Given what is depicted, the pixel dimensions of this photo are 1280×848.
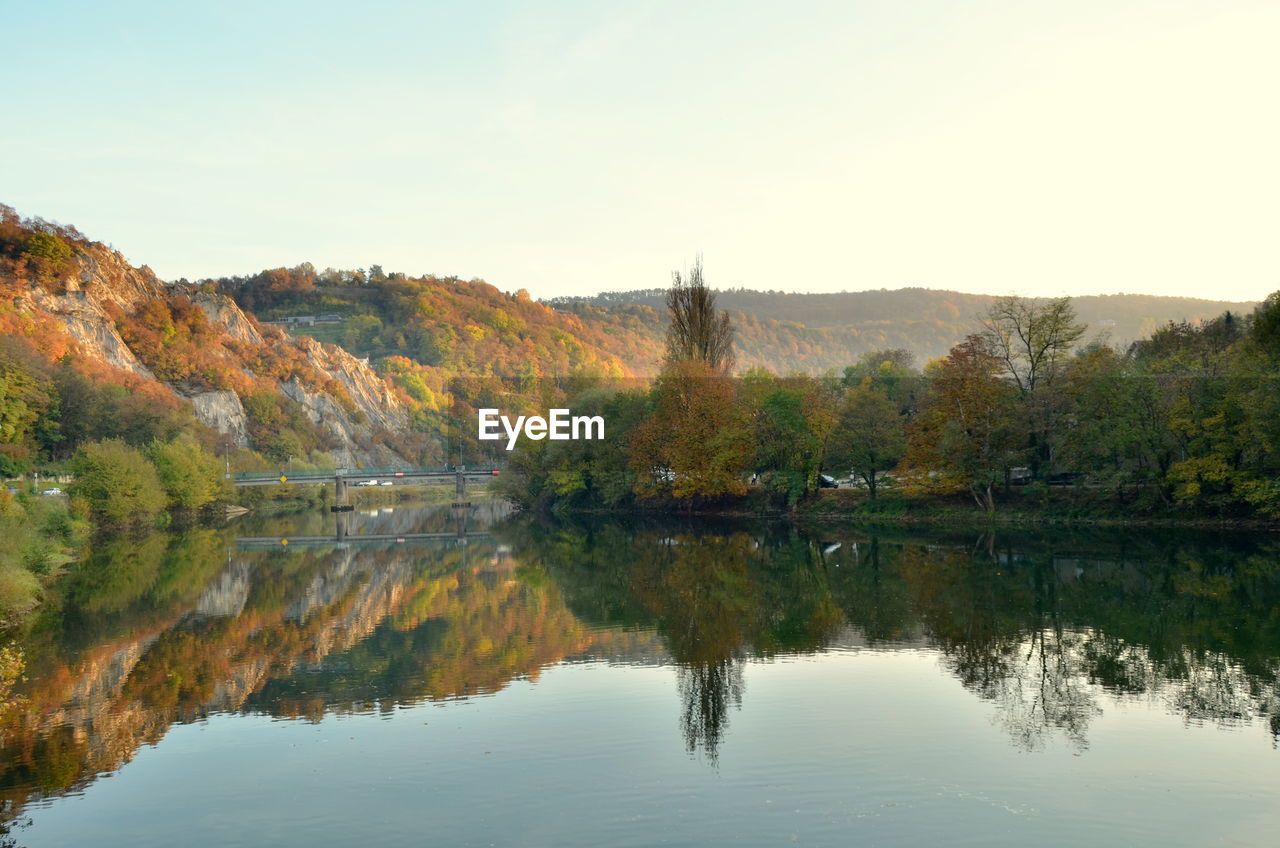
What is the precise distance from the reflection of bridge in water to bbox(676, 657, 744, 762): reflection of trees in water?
42.5m

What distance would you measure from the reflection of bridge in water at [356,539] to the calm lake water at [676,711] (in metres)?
23.4

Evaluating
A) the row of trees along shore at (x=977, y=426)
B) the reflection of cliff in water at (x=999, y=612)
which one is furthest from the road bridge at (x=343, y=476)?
the reflection of cliff in water at (x=999, y=612)

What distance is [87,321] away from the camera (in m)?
127

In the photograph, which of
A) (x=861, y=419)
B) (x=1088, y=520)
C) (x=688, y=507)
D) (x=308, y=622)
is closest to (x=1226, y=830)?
(x=308, y=622)

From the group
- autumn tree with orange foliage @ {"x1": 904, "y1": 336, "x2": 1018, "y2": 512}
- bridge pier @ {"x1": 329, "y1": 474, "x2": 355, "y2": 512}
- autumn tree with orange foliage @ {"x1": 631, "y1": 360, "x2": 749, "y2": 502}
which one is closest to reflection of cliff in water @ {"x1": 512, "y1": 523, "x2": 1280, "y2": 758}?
autumn tree with orange foliage @ {"x1": 904, "y1": 336, "x2": 1018, "y2": 512}

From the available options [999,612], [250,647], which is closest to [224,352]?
[250,647]

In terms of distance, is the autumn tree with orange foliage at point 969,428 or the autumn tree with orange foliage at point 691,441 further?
the autumn tree with orange foliage at point 691,441

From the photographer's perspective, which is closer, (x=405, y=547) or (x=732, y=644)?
(x=732, y=644)

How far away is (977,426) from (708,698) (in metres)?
42.0

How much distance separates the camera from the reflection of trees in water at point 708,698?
17.7m

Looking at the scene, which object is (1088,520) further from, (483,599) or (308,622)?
(308,622)

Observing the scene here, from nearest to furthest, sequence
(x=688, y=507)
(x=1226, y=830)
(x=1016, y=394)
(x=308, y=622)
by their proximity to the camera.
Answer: (x=1226, y=830) < (x=308, y=622) < (x=1016, y=394) < (x=688, y=507)

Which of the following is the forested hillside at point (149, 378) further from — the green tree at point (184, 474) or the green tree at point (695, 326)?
the green tree at point (695, 326)

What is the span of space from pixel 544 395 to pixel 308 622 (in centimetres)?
5650
